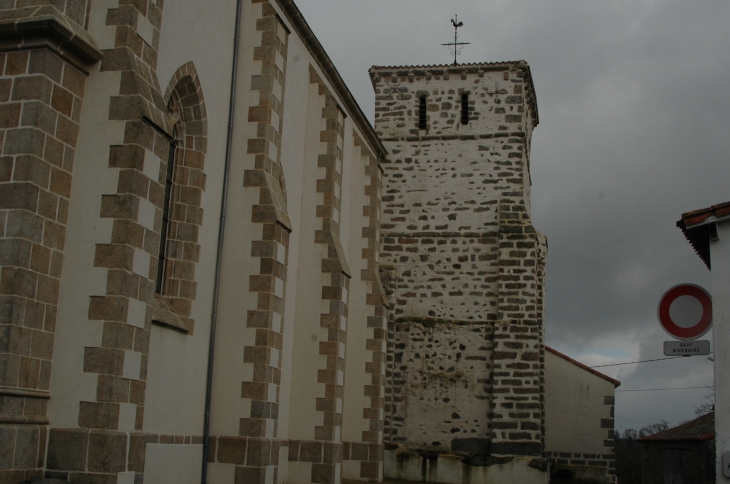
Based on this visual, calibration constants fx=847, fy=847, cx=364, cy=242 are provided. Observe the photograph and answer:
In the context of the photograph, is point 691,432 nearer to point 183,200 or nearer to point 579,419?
point 579,419

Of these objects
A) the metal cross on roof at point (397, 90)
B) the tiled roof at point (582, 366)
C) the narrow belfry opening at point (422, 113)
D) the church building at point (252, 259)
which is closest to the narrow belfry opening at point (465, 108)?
the church building at point (252, 259)

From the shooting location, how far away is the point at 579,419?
2170cm

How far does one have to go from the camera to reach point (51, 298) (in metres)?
8.43

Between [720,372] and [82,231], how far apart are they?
23.0ft

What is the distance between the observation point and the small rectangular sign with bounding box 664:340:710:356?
7.93 m

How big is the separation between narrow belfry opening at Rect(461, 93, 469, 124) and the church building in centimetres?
3

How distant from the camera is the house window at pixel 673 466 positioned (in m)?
35.2

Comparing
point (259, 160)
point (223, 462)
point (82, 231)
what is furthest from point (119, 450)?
point (259, 160)

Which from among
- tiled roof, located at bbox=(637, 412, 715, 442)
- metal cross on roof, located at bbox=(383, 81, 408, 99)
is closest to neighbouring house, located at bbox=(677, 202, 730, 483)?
metal cross on roof, located at bbox=(383, 81, 408, 99)

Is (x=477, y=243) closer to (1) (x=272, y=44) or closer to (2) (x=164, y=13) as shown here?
(1) (x=272, y=44)

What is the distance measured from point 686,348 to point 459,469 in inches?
482

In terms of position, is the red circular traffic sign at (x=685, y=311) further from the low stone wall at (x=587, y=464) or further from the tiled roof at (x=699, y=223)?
the low stone wall at (x=587, y=464)

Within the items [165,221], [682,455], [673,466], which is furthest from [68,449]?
[673,466]

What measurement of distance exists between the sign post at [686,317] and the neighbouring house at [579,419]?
14.1 meters
